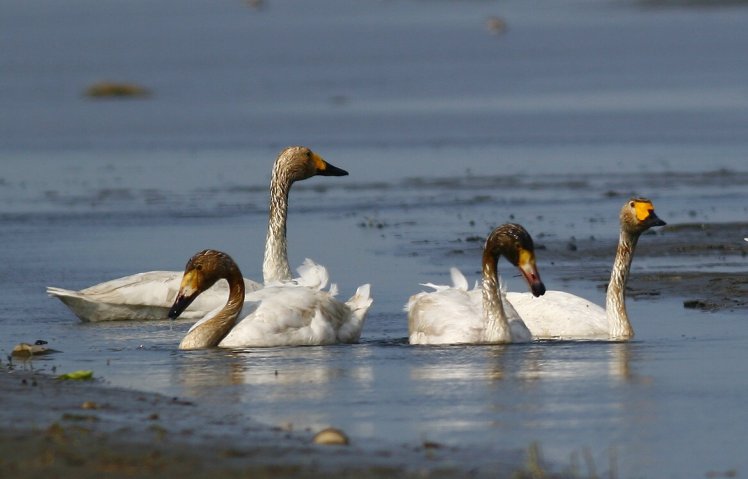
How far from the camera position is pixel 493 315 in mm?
12461

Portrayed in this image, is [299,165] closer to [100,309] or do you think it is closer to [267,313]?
[100,309]

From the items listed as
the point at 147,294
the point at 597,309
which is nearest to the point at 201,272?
the point at 147,294

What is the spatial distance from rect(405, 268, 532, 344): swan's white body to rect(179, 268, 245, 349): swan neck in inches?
50.8

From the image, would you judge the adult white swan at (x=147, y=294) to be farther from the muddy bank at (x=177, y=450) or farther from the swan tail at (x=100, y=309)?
the muddy bank at (x=177, y=450)

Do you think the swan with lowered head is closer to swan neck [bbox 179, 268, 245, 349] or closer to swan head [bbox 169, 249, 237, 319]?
swan neck [bbox 179, 268, 245, 349]

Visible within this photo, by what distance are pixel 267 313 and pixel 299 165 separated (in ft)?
11.8

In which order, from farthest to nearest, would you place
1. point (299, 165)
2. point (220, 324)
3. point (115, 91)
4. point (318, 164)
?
1. point (115, 91)
2. point (318, 164)
3. point (299, 165)
4. point (220, 324)

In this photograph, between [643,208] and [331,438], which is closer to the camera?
[331,438]

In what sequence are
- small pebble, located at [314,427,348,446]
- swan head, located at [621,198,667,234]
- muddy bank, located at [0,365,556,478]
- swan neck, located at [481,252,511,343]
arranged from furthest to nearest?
swan head, located at [621,198,667,234] < swan neck, located at [481,252,511,343] < small pebble, located at [314,427,348,446] < muddy bank, located at [0,365,556,478]

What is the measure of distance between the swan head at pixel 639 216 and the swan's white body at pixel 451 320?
1128mm

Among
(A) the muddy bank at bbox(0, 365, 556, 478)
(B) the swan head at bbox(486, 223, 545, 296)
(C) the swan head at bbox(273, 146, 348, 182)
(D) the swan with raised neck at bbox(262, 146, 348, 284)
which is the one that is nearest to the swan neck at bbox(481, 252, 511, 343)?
(B) the swan head at bbox(486, 223, 545, 296)

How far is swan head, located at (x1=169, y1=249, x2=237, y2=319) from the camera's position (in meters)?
13.0

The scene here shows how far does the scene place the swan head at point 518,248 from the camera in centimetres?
1246

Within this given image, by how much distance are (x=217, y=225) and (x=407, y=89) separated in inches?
965
